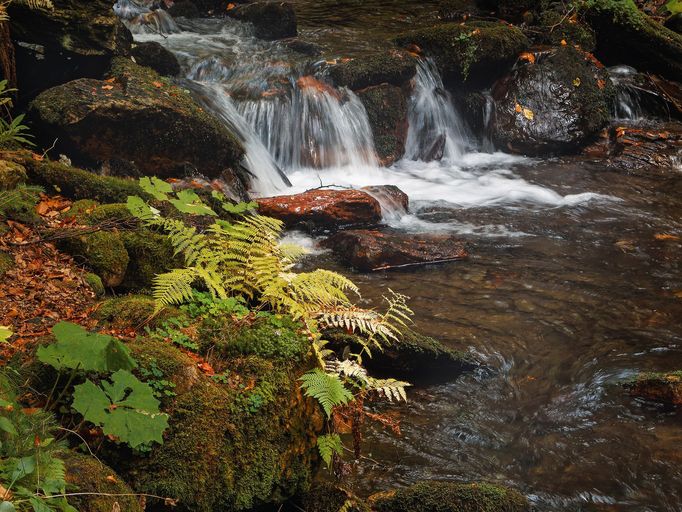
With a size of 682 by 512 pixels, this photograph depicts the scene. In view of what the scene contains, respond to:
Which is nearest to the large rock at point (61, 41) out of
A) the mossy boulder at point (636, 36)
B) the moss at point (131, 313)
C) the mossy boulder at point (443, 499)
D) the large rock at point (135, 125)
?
the large rock at point (135, 125)

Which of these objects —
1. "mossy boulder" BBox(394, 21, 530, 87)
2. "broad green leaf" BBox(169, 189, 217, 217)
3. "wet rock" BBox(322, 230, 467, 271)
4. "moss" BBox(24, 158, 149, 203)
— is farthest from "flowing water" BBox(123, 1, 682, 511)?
"moss" BBox(24, 158, 149, 203)

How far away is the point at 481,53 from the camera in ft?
42.6

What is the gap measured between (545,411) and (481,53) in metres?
9.76

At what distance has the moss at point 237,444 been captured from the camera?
2.87 metres

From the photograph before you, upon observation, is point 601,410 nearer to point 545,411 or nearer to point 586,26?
point 545,411

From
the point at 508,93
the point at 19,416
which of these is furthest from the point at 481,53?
the point at 19,416

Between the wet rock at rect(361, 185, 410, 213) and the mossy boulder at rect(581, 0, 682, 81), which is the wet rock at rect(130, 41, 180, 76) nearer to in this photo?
the wet rock at rect(361, 185, 410, 213)

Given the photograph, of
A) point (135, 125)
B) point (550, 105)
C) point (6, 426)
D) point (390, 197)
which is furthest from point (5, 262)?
point (550, 105)

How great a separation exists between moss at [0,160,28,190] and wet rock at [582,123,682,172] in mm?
10393

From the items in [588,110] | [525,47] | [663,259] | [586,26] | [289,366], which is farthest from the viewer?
[586,26]

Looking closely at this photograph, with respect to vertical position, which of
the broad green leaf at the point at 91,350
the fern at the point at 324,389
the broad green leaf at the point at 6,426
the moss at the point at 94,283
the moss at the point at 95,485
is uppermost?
the broad green leaf at the point at 91,350

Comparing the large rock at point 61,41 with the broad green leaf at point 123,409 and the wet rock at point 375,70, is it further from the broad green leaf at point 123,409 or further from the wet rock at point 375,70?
the broad green leaf at point 123,409

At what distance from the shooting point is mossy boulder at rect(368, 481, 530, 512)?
355 cm

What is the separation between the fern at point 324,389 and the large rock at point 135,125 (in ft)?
16.1
